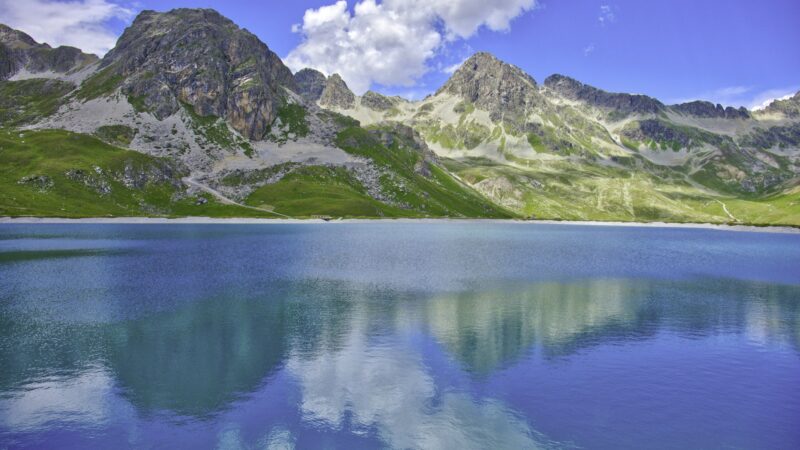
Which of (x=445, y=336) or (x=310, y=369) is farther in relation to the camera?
(x=445, y=336)

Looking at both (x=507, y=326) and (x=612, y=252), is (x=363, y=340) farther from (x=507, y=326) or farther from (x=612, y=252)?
(x=612, y=252)

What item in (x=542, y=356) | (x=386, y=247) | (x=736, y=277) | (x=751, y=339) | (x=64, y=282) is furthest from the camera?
(x=386, y=247)

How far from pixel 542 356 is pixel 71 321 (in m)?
44.9

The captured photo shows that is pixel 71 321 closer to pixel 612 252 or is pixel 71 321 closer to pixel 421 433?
pixel 421 433

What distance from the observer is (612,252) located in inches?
5153

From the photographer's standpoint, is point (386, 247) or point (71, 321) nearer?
point (71, 321)

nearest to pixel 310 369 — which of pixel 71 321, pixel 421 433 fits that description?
pixel 421 433

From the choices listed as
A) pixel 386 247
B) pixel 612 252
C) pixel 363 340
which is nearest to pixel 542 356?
pixel 363 340

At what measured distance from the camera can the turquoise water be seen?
2794 cm

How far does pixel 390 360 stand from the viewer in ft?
130

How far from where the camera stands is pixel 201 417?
29.0 meters

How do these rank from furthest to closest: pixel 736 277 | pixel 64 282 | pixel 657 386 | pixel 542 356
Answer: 1. pixel 736 277
2. pixel 64 282
3. pixel 542 356
4. pixel 657 386

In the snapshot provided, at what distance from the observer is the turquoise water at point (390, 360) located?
91.7 feet

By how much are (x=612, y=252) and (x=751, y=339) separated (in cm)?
8537
